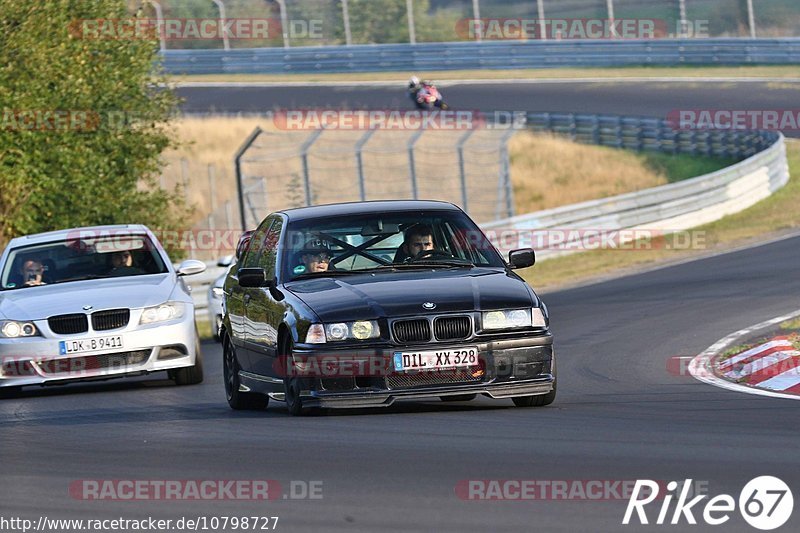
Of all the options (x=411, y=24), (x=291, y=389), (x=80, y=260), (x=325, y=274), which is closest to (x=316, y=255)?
(x=325, y=274)

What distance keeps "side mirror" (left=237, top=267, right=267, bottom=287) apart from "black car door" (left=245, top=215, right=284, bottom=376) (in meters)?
0.09

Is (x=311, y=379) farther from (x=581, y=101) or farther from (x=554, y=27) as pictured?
(x=554, y=27)

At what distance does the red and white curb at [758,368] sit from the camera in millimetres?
10664

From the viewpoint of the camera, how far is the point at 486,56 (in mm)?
50281

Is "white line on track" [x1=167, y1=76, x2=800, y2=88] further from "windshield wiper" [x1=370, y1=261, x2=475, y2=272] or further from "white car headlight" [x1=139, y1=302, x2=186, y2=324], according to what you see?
"windshield wiper" [x1=370, y1=261, x2=475, y2=272]

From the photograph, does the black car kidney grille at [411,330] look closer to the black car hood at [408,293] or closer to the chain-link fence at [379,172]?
the black car hood at [408,293]

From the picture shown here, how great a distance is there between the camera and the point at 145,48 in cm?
2527

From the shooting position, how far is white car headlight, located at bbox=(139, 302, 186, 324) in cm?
1291

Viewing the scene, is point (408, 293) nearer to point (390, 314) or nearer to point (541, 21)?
point (390, 314)

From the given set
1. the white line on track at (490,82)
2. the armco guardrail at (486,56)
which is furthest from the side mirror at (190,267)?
the armco guardrail at (486,56)

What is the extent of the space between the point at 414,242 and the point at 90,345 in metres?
3.76

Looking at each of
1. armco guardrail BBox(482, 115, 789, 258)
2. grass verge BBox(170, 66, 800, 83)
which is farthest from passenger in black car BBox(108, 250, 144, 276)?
grass verge BBox(170, 66, 800, 83)

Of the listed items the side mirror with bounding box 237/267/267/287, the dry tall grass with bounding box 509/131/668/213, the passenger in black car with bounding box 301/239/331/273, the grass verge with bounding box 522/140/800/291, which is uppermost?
the passenger in black car with bounding box 301/239/331/273

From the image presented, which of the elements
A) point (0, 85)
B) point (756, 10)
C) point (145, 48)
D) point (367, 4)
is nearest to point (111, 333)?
point (0, 85)
